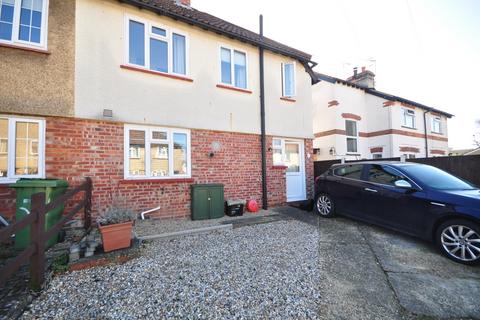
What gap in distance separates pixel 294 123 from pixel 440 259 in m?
5.57

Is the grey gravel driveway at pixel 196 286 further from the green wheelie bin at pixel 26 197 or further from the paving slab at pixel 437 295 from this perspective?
the green wheelie bin at pixel 26 197

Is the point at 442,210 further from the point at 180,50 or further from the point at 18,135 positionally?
the point at 18,135

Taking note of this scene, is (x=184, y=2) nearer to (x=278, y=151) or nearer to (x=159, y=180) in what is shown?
(x=278, y=151)

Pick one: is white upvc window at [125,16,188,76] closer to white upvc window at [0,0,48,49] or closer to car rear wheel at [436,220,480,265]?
white upvc window at [0,0,48,49]

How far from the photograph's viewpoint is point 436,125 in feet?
53.2

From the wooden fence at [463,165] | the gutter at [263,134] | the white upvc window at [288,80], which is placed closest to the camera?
the wooden fence at [463,165]

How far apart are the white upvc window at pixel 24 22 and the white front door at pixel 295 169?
712cm

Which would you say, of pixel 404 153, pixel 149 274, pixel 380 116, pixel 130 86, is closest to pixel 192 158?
pixel 130 86

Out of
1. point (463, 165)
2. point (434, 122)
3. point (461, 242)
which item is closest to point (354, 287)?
point (461, 242)

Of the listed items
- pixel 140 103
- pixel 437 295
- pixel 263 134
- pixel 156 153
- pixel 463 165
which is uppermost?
pixel 140 103

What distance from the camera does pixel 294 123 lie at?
810 centimetres

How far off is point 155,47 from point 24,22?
8.47 feet

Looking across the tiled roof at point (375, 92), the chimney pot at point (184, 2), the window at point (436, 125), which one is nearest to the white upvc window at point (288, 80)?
the chimney pot at point (184, 2)

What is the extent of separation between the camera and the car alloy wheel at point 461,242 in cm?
334
